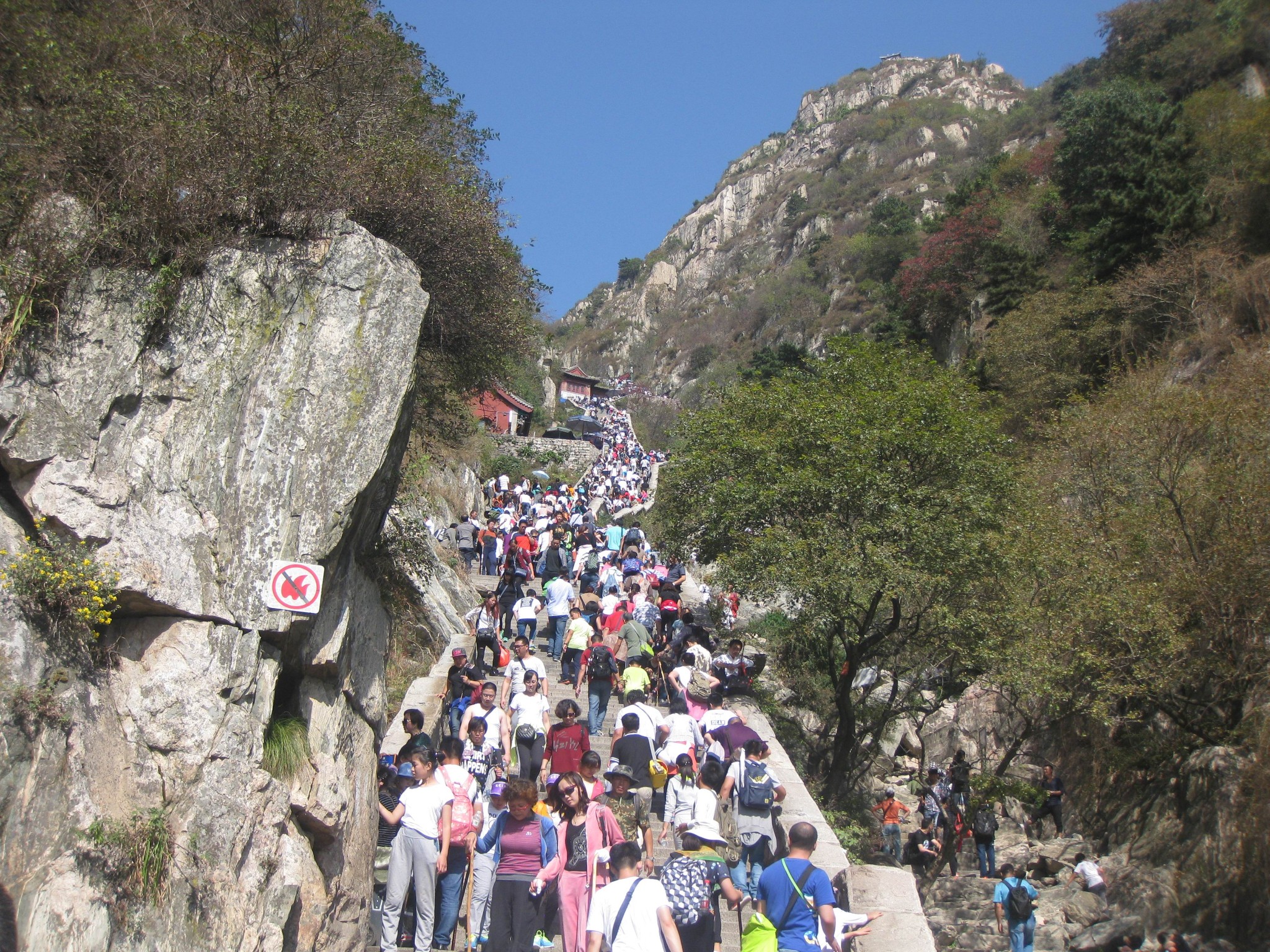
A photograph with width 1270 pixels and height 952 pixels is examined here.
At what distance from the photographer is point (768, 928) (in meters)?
5.27

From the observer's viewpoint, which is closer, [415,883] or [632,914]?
[632,914]

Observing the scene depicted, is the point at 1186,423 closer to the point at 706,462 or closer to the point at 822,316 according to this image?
the point at 706,462

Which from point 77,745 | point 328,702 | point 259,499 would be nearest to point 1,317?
point 259,499

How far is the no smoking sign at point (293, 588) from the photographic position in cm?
761

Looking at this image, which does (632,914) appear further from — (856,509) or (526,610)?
(856,509)

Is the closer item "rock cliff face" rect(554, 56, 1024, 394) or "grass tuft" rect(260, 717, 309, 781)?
"grass tuft" rect(260, 717, 309, 781)

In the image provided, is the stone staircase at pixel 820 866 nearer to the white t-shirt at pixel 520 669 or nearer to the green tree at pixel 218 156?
the white t-shirt at pixel 520 669

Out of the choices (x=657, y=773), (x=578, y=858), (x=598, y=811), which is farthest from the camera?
(x=657, y=773)

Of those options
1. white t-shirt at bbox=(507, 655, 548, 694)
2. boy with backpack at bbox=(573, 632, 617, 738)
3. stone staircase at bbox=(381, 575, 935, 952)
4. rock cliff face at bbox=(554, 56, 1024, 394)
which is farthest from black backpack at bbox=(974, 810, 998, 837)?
rock cliff face at bbox=(554, 56, 1024, 394)

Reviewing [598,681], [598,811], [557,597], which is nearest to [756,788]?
[598,811]

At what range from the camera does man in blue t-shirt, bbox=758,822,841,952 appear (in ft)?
17.7

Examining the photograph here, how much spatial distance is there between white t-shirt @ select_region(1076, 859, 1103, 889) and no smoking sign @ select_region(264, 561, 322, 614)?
12.7 metres

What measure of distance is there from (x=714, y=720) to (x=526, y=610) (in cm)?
491

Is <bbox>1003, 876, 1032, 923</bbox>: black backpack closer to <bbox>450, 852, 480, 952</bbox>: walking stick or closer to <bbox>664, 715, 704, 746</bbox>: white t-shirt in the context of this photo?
<bbox>664, 715, 704, 746</bbox>: white t-shirt
